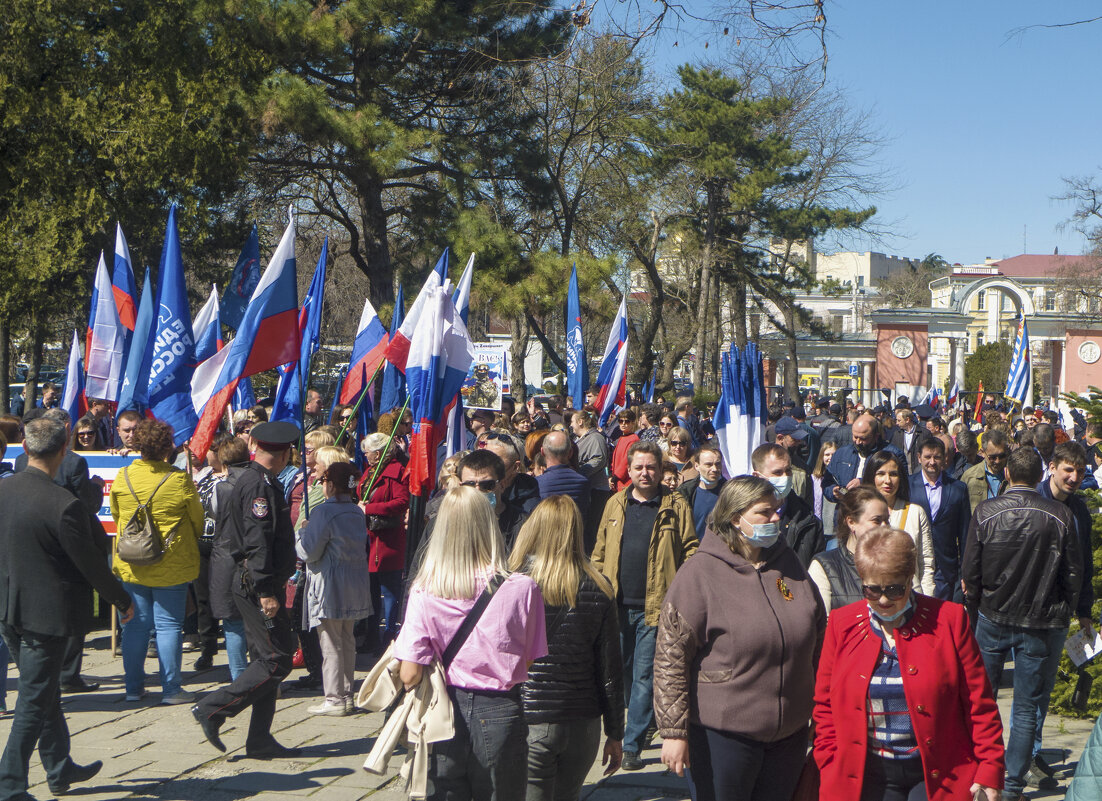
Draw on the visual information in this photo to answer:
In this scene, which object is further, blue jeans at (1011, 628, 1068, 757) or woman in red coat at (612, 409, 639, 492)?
woman in red coat at (612, 409, 639, 492)

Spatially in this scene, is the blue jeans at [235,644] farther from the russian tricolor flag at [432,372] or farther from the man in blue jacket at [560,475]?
the man in blue jacket at [560,475]

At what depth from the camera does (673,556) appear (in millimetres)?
6344

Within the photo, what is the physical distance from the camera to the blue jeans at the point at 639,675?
20.9ft

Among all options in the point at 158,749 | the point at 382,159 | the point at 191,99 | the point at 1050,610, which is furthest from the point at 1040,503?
the point at 191,99

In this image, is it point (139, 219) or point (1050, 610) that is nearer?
point (1050, 610)

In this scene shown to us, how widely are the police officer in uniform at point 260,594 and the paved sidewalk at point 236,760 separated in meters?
0.22

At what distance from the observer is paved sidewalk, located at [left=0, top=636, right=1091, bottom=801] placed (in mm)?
5922

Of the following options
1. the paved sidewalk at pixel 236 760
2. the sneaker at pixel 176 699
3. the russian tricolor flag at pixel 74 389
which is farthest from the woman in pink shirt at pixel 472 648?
the russian tricolor flag at pixel 74 389

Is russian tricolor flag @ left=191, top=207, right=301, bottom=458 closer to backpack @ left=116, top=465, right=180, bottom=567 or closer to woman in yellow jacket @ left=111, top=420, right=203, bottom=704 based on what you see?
woman in yellow jacket @ left=111, top=420, right=203, bottom=704

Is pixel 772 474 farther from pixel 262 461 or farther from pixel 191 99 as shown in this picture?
pixel 191 99

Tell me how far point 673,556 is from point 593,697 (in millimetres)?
1925

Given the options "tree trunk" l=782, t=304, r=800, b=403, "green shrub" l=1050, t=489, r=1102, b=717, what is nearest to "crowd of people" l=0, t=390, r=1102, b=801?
"green shrub" l=1050, t=489, r=1102, b=717

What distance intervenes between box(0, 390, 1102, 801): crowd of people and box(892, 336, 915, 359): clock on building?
33.6 meters

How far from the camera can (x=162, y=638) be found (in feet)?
24.3
